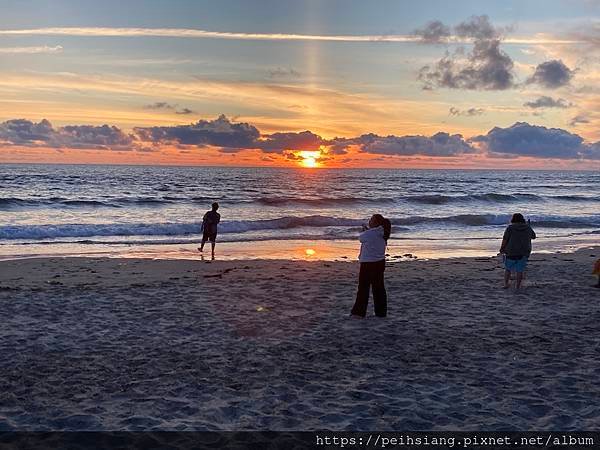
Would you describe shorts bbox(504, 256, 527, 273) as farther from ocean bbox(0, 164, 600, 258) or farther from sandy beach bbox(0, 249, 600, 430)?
ocean bbox(0, 164, 600, 258)

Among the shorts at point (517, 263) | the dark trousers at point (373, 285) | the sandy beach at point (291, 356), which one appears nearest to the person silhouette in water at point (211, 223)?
the sandy beach at point (291, 356)

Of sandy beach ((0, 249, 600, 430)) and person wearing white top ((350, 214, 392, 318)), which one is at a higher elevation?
person wearing white top ((350, 214, 392, 318))

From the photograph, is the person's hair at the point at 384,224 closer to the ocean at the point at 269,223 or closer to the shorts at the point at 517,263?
the shorts at the point at 517,263

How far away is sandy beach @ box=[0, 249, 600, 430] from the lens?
223 inches

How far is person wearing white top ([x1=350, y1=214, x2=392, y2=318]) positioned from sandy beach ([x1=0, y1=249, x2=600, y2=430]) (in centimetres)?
29

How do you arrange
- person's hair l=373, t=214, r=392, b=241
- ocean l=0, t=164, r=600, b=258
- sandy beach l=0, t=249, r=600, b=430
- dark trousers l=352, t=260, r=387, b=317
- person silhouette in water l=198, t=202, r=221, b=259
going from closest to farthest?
sandy beach l=0, t=249, r=600, b=430
person's hair l=373, t=214, r=392, b=241
dark trousers l=352, t=260, r=387, b=317
person silhouette in water l=198, t=202, r=221, b=259
ocean l=0, t=164, r=600, b=258

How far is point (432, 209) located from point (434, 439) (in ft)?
137

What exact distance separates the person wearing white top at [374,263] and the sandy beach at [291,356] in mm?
292

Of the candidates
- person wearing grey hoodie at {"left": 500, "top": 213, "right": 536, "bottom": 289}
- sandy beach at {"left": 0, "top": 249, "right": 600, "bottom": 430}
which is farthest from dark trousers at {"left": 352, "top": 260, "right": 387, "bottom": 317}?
person wearing grey hoodie at {"left": 500, "top": 213, "right": 536, "bottom": 289}

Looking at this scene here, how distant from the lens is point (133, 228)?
92.6ft

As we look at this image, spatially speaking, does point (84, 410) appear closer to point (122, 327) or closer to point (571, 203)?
point (122, 327)

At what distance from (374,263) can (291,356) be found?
274 centimetres

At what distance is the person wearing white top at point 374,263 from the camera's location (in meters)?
9.57

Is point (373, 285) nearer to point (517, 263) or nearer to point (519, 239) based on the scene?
point (519, 239)
